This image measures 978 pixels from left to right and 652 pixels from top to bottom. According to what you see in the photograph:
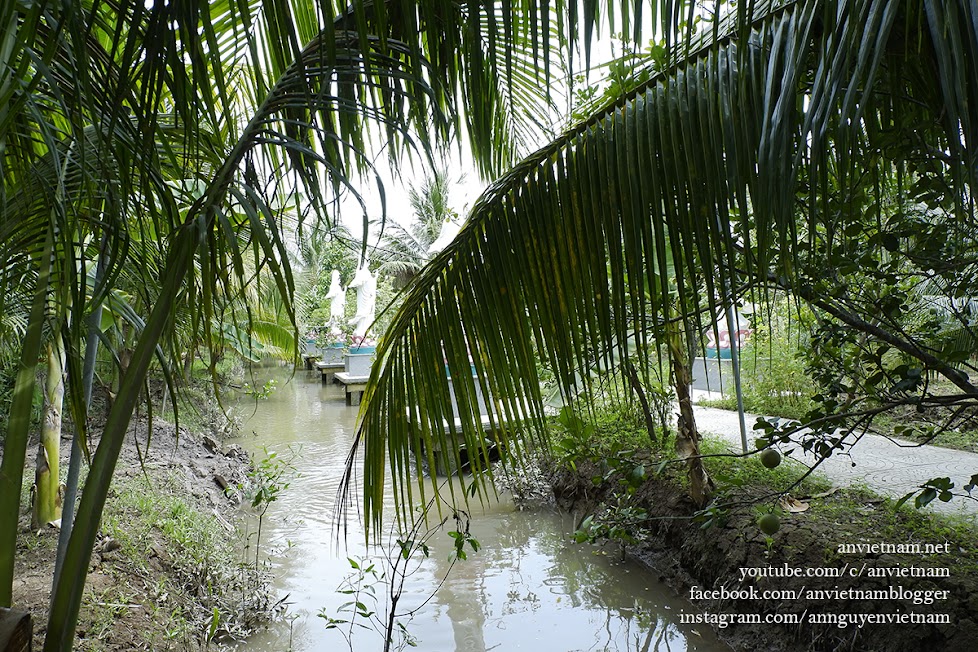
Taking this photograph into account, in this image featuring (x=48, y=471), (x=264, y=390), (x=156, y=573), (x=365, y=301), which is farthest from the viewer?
(x=365, y=301)

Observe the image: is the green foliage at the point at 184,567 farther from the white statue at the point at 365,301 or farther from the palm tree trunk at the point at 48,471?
the white statue at the point at 365,301

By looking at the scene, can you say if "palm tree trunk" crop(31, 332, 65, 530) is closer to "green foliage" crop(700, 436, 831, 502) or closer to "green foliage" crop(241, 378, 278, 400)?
"green foliage" crop(241, 378, 278, 400)

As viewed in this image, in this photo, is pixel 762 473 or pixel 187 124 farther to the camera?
pixel 762 473

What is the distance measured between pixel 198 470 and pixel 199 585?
8.57ft

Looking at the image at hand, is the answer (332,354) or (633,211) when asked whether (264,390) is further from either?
(332,354)

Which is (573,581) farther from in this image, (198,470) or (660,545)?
(198,470)

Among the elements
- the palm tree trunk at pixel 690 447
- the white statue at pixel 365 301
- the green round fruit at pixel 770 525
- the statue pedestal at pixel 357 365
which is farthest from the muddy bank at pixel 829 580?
the statue pedestal at pixel 357 365

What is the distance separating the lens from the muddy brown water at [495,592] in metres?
3.62

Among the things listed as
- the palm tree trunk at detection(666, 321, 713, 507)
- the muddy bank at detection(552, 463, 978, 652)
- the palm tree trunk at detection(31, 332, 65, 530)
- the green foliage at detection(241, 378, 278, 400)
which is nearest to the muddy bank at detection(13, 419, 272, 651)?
the palm tree trunk at detection(31, 332, 65, 530)

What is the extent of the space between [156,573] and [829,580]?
133 inches

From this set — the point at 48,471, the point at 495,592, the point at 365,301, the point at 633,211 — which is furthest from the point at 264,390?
the point at 365,301

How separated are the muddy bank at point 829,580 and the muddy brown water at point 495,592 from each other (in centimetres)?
23

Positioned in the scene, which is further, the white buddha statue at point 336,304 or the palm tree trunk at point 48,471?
the white buddha statue at point 336,304

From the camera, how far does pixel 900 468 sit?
4.63 m
